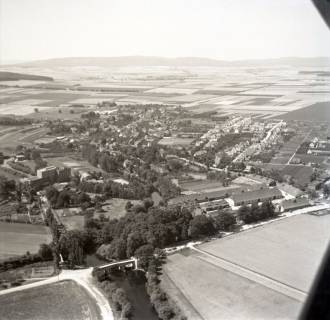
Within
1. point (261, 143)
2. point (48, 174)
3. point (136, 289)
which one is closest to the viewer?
point (136, 289)

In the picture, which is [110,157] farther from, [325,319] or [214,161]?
[325,319]

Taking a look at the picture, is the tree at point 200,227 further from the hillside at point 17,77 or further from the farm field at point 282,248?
the hillside at point 17,77

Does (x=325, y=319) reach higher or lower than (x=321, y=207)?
higher

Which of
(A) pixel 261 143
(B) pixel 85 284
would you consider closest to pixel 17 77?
(A) pixel 261 143

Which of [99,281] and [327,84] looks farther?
[327,84]

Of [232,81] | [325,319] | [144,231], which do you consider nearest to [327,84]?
[232,81]

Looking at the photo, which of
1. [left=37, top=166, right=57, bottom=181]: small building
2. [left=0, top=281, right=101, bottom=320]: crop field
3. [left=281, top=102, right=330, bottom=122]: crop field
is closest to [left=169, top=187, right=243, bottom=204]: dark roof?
[left=37, top=166, right=57, bottom=181]: small building

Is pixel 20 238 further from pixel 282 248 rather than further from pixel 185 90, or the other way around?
pixel 185 90
